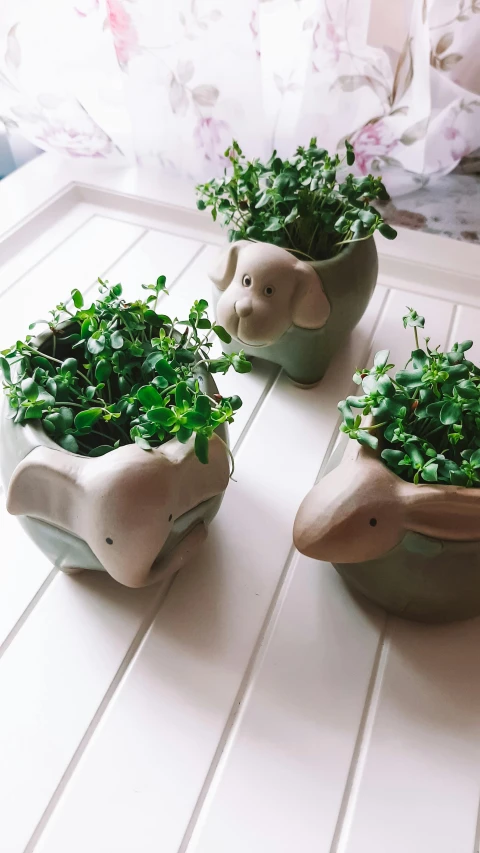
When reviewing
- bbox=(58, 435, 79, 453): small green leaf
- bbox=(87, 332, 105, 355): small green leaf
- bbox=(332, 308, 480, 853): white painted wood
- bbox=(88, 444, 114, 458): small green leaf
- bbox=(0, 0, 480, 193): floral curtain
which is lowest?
bbox=(332, 308, 480, 853): white painted wood

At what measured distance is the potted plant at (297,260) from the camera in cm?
76

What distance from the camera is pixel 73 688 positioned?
23.5 inches

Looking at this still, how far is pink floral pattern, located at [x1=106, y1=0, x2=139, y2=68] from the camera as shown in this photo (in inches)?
40.4

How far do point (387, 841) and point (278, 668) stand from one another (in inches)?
6.4

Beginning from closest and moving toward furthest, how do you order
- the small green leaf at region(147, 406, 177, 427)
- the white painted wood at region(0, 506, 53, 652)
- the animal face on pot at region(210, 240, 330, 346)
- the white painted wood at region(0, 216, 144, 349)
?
the small green leaf at region(147, 406, 177, 427)
the white painted wood at region(0, 506, 53, 652)
the animal face on pot at region(210, 240, 330, 346)
the white painted wood at region(0, 216, 144, 349)

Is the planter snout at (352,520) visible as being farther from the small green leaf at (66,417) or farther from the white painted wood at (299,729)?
the small green leaf at (66,417)

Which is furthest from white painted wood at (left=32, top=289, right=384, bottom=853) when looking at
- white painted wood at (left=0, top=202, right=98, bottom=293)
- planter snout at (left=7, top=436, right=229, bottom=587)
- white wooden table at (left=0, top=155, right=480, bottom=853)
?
white painted wood at (left=0, top=202, right=98, bottom=293)

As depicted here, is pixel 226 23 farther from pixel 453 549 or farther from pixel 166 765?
pixel 166 765

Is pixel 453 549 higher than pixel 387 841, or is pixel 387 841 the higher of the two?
pixel 453 549

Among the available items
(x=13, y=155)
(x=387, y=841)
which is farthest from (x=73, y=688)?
(x=13, y=155)

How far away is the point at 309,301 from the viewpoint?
30.7 inches

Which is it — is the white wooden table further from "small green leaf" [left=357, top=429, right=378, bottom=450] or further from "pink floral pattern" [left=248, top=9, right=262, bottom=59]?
"pink floral pattern" [left=248, top=9, right=262, bottom=59]

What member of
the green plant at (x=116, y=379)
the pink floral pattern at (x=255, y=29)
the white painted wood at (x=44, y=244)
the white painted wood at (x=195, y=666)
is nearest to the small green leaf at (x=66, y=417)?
the green plant at (x=116, y=379)

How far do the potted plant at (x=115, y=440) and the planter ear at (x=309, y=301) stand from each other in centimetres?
19
